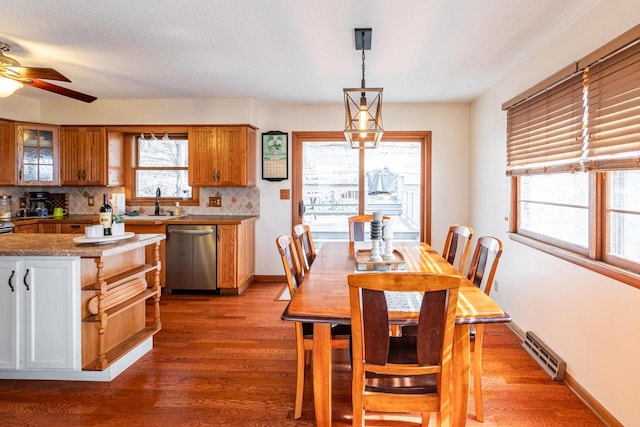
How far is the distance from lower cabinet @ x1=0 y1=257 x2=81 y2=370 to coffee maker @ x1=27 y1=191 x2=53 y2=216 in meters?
3.00

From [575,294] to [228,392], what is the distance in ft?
7.45

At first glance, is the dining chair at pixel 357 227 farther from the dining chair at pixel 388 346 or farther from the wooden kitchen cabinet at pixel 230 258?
the dining chair at pixel 388 346

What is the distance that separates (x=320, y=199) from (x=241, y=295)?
1651 mm

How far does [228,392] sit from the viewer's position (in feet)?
8.35

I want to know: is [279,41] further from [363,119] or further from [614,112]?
[614,112]

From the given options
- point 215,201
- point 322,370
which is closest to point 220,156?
point 215,201

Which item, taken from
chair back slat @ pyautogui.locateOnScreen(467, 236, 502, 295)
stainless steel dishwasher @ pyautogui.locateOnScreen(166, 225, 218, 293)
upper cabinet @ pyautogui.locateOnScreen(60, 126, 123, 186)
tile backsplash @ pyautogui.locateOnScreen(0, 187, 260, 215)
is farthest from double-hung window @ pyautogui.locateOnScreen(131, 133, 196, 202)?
chair back slat @ pyautogui.locateOnScreen(467, 236, 502, 295)

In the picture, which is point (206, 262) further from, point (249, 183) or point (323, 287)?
point (323, 287)

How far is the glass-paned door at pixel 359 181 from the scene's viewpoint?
213 inches

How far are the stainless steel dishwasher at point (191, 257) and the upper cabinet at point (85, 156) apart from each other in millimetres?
1251

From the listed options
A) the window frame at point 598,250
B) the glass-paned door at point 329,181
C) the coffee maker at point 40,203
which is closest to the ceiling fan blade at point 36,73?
the coffee maker at point 40,203

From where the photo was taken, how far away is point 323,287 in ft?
7.13

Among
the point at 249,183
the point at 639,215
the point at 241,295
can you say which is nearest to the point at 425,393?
the point at 639,215

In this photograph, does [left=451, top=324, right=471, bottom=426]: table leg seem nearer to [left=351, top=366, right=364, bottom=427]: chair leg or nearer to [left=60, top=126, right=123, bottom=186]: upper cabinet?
[left=351, top=366, right=364, bottom=427]: chair leg
